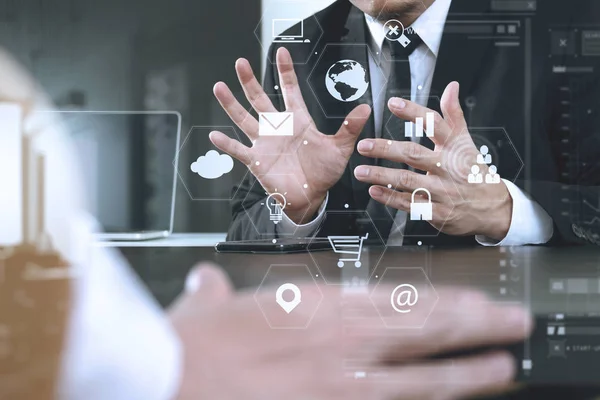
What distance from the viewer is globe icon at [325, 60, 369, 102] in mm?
738

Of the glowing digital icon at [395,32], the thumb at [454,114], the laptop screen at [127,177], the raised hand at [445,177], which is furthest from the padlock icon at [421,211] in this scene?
the laptop screen at [127,177]

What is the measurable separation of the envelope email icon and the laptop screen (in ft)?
0.38

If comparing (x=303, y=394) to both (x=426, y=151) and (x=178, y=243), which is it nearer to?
(x=178, y=243)

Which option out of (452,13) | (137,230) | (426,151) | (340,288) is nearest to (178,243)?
(137,230)

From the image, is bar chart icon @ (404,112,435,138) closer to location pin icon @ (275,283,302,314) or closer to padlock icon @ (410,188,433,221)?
padlock icon @ (410,188,433,221)

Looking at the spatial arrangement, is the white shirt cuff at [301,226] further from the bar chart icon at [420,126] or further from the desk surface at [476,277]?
the bar chart icon at [420,126]

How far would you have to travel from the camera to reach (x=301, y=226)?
0.74 metres

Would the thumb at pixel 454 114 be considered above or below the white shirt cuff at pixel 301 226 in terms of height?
above

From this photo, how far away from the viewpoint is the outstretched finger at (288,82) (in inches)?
29.1

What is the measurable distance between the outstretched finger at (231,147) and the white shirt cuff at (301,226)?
0.10m

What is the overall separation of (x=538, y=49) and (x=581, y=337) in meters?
0.40

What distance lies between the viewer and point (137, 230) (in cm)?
74
